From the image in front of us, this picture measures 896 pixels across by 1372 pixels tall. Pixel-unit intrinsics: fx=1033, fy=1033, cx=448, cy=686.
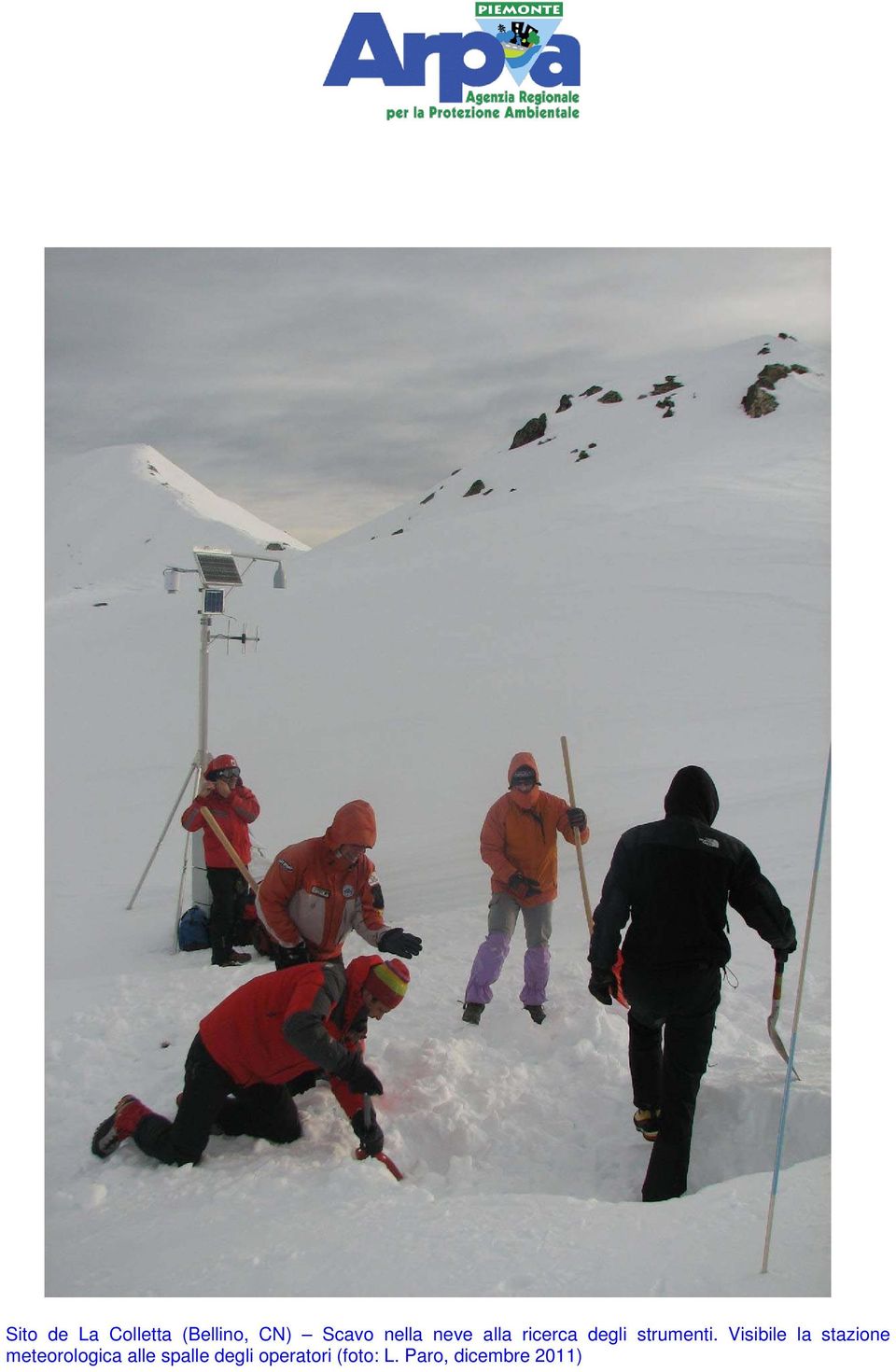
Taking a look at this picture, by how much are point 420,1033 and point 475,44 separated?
15.4ft

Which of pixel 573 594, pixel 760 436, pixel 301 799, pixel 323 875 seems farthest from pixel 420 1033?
pixel 760 436

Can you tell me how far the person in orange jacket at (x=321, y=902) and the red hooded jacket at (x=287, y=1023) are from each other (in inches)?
19.2

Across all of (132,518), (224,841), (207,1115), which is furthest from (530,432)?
(207,1115)

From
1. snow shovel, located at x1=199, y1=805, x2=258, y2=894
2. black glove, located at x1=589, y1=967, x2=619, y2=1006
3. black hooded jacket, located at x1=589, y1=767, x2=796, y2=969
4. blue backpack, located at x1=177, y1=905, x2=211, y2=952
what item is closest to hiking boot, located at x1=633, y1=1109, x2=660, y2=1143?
black glove, located at x1=589, y1=967, x2=619, y2=1006

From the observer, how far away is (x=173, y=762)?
13.0 m

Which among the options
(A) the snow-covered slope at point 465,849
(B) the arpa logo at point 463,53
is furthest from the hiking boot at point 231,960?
(B) the arpa logo at point 463,53

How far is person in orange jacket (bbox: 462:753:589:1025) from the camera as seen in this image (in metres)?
5.62

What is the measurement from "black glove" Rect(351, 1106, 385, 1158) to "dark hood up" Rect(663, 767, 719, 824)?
1823 mm

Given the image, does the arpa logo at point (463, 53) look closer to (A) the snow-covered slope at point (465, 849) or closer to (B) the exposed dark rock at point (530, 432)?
(A) the snow-covered slope at point (465, 849)

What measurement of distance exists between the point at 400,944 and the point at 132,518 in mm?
62826

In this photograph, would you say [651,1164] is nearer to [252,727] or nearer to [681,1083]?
[681,1083]

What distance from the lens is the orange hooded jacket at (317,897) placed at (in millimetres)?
4828

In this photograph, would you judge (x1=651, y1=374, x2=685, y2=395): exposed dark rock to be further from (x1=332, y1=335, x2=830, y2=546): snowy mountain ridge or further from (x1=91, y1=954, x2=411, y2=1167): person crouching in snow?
(x1=91, y1=954, x2=411, y2=1167): person crouching in snow

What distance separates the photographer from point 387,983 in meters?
4.20
